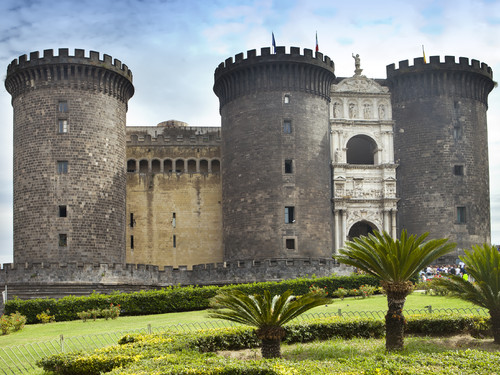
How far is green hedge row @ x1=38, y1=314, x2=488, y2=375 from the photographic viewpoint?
15.2m

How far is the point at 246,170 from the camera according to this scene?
148 feet

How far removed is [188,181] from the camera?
1988 inches

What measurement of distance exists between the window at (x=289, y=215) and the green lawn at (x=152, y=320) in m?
12.4

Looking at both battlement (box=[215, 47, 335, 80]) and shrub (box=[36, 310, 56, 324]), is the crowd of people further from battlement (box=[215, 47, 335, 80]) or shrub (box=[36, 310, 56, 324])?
shrub (box=[36, 310, 56, 324])

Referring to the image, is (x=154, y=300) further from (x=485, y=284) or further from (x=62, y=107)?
(x=62, y=107)

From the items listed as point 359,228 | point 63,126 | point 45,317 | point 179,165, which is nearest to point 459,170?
point 359,228

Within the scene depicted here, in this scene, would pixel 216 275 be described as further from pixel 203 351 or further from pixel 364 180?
pixel 203 351

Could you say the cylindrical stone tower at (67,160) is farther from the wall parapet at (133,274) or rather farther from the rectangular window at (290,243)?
the rectangular window at (290,243)

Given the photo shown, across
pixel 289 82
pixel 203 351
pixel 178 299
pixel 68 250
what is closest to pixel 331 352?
pixel 203 351

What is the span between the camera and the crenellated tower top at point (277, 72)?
45656 millimetres

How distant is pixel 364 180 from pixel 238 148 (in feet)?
30.5

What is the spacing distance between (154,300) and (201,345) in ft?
45.4

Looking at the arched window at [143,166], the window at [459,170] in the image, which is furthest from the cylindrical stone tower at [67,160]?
the window at [459,170]

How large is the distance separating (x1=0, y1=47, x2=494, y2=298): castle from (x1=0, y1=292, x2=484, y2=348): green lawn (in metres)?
9.42
